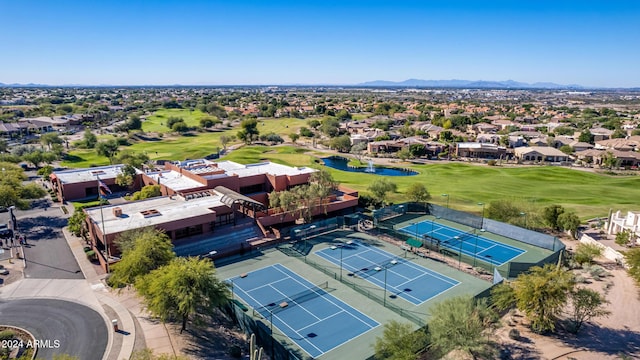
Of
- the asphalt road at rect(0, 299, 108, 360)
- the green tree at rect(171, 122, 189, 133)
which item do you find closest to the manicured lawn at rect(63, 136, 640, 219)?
the green tree at rect(171, 122, 189, 133)

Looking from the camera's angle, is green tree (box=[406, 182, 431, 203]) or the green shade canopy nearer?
the green shade canopy

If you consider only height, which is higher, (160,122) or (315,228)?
(160,122)

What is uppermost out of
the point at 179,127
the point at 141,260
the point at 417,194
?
the point at 179,127

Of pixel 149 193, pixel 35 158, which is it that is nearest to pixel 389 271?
pixel 149 193

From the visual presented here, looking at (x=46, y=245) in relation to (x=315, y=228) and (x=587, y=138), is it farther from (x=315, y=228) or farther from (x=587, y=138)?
(x=587, y=138)

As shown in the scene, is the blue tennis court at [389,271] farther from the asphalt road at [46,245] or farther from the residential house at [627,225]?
the asphalt road at [46,245]

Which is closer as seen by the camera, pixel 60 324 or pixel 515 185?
pixel 60 324

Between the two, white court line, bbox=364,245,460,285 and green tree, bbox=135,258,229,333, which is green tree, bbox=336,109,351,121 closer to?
white court line, bbox=364,245,460,285
